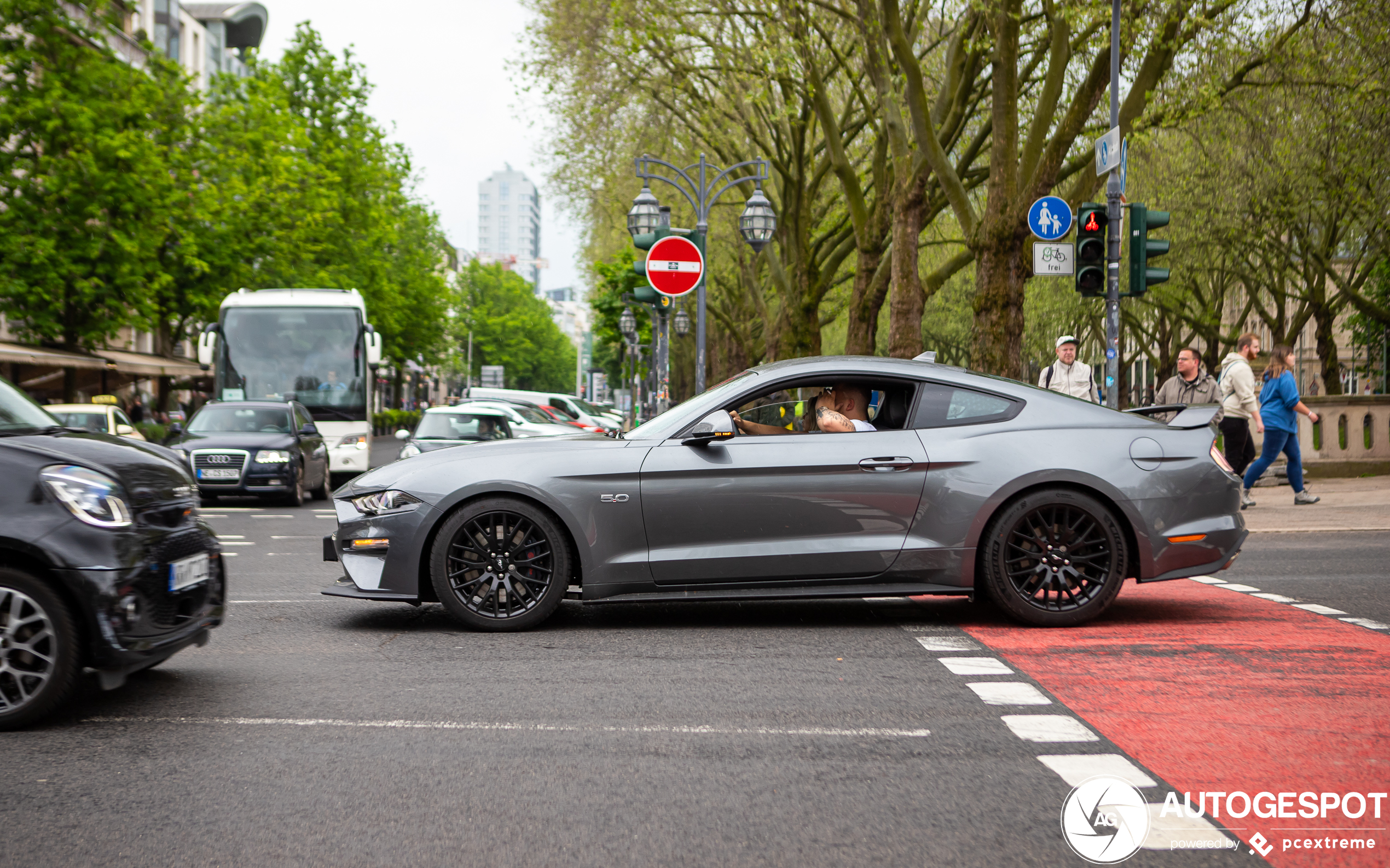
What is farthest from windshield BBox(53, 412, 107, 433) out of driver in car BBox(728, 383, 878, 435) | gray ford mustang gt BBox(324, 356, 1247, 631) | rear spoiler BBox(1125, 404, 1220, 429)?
rear spoiler BBox(1125, 404, 1220, 429)

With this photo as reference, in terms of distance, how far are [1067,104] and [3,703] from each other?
2278 cm

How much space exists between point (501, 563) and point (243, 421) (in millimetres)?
13227

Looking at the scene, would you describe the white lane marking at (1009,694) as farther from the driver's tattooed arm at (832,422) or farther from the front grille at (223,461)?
the front grille at (223,461)

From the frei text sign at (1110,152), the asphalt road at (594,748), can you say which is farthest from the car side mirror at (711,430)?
the frei text sign at (1110,152)

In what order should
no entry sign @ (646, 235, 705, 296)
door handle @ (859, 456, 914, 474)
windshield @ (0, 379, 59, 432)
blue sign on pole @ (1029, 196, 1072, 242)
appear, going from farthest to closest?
no entry sign @ (646, 235, 705, 296)
blue sign on pole @ (1029, 196, 1072, 242)
door handle @ (859, 456, 914, 474)
windshield @ (0, 379, 59, 432)

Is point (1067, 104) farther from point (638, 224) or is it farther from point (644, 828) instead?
point (644, 828)

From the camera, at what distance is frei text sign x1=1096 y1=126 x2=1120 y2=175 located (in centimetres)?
1305

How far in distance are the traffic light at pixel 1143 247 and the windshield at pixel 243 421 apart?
38.5 feet

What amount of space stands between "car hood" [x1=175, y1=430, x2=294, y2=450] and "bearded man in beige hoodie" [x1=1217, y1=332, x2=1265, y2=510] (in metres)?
12.1

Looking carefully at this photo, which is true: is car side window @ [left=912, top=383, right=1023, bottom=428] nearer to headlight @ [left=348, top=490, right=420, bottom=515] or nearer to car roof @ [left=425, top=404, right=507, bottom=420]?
headlight @ [left=348, top=490, right=420, bottom=515]

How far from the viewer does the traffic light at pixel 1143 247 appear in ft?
43.0

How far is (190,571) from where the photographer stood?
209 inches

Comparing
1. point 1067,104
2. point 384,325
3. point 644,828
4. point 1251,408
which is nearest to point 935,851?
point 644,828

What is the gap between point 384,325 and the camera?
5288 cm
